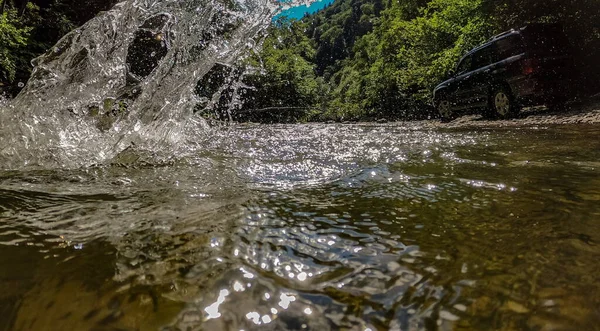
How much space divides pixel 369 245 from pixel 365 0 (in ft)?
373

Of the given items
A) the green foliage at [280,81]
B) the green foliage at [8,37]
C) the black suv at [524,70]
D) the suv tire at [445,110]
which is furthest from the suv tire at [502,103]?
the green foliage at [280,81]

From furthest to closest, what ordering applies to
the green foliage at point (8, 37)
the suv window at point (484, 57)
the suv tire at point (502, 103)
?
1. the green foliage at point (8, 37)
2. the suv window at point (484, 57)
3. the suv tire at point (502, 103)

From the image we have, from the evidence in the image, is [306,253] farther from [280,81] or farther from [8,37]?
[280,81]

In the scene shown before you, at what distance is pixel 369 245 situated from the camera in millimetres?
1407

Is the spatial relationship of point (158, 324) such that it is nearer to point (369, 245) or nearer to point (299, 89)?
point (369, 245)

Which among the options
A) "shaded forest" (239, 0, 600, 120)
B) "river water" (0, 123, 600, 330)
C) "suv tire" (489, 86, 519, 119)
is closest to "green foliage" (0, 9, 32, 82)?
"shaded forest" (239, 0, 600, 120)

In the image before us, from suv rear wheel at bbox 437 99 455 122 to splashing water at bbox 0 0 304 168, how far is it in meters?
7.22

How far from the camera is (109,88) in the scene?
5801 mm

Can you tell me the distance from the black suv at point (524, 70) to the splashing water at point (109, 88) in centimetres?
541

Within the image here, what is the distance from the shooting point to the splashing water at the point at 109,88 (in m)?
4.09

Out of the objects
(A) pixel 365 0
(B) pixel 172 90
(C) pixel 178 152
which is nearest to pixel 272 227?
(C) pixel 178 152

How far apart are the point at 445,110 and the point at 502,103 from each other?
108 inches

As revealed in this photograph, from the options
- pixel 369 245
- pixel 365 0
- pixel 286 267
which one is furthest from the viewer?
pixel 365 0

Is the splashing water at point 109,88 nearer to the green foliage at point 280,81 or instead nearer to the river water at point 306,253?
the river water at point 306,253
